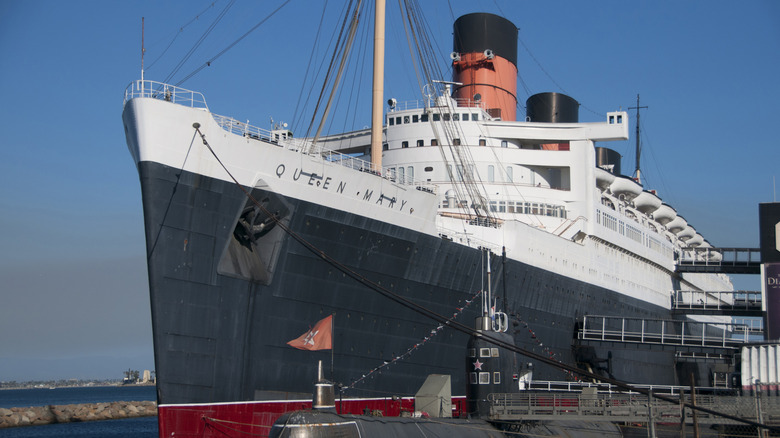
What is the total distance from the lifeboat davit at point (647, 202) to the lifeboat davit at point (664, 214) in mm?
1859

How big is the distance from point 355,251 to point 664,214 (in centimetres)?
3661

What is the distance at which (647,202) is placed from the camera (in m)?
48.6

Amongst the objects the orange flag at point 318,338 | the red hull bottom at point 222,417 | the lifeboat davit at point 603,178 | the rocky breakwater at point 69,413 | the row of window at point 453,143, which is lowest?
the rocky breakwater at point 69,413

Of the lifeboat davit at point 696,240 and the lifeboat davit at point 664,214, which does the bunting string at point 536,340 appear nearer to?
the lifeboat davit at point 664,214

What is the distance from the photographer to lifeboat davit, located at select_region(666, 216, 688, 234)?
57875 millimetres

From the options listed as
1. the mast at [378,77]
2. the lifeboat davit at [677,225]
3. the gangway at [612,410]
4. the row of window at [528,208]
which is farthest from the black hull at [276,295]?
the lifeboat davit at [677,225]

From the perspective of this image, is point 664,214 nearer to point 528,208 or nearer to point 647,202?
point 647,202

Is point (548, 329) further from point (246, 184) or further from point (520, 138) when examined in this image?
point (246, 184)

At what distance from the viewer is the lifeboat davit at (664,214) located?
52.5 meters

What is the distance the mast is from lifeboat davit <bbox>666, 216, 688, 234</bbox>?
37400mm

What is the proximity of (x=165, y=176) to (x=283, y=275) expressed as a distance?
4.10 m

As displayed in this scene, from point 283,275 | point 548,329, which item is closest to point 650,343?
point 548,329

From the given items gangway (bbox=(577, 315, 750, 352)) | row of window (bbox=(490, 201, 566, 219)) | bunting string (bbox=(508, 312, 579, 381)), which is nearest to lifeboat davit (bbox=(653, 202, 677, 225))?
gangway (bbox=(577, 315, 750, 352))

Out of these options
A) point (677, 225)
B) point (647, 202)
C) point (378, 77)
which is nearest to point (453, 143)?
point (378, 77)
